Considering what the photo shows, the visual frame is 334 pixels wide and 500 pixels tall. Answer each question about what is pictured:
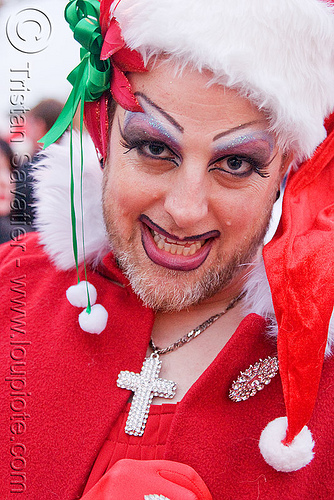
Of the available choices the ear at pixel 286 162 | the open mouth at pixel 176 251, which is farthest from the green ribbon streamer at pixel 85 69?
the ear at pixel 286 162

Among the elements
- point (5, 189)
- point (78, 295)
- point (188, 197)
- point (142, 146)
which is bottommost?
point (78, 295)

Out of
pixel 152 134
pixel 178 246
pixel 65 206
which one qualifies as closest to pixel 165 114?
pixel 152 134

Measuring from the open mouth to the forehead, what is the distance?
34 cm

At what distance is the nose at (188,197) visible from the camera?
1.32 meters

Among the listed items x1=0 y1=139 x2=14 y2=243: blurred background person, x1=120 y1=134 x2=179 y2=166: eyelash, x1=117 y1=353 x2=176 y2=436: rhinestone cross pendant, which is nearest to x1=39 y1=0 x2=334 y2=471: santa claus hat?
x1=120 y1=134 x2=179 y2=166: eyelash

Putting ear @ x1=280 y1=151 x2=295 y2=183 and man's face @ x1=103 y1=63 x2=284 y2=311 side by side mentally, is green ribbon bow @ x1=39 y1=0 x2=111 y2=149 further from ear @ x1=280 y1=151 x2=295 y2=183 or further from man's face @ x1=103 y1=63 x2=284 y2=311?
ear @ x1=280 y1=151 x2=295 y2=183

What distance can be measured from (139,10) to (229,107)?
0.37m

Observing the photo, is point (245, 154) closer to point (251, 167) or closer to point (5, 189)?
point (251, 167)

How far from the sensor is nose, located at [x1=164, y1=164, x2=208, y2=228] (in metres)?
1.32

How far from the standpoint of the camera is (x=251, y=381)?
4.41 feet

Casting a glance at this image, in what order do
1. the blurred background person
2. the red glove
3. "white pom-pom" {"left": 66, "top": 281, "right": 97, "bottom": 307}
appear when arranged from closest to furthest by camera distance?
1. the red glove
2. "white pom-pom" {"left": 66, "top": 281, "right": 97, "bottom": 307}
3. the blurred background person

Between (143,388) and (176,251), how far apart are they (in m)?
0.43

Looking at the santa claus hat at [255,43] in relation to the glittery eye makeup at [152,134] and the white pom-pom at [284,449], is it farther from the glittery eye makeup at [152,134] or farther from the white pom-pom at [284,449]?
the white pom-pom at [284,449]

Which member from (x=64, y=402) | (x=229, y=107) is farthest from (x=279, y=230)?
(x=64, y=402)
